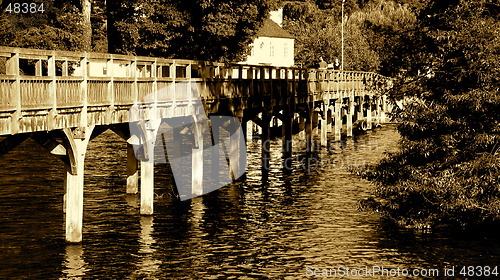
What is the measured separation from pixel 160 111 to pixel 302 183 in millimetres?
11021

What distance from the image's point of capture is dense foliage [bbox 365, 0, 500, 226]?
21.5 meters

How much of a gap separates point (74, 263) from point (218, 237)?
4.90 metres

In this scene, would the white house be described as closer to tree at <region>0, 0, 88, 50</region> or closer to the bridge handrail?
tree at <region>0, 0, 88, 50</region>

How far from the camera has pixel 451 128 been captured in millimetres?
22484

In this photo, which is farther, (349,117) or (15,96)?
(349,117)

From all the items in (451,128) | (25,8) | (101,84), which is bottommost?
(451,128)

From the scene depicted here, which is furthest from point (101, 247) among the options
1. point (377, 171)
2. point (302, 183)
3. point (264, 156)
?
point (264, 156)

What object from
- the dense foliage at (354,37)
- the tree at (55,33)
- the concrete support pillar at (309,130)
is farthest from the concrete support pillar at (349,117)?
the dense foliage at (354,37)

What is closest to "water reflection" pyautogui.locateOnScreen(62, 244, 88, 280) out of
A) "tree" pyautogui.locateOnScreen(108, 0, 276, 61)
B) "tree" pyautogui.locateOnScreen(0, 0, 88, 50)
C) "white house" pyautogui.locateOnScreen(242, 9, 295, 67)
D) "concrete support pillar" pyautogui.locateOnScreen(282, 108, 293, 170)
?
"concrete support pillar" pyautogui.locateOnScreen(282, 108, 293, 170)

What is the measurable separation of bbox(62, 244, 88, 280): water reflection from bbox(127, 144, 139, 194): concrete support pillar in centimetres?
746

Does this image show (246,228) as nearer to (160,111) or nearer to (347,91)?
(160,111)

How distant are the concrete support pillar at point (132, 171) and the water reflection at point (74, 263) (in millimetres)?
7463

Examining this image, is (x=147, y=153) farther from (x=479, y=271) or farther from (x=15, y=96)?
(x=479, y=271)

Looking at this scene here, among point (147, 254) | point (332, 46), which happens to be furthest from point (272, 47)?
point (147, 254)
